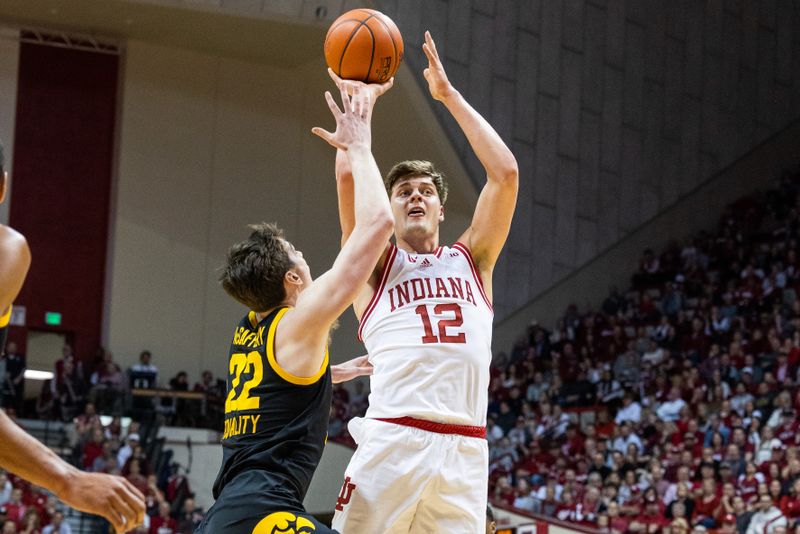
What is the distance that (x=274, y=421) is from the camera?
3633 mm

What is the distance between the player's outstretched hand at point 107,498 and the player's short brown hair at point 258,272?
124cm

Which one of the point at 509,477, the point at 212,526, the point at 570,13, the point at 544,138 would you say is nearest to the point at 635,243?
the point at 544,138

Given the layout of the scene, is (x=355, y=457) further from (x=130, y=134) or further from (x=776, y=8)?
(x=776, y=8)

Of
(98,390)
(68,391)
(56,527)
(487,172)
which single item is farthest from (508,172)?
(68,391)

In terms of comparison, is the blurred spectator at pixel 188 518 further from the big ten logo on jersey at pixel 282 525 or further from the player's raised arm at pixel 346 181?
the big ten logo on jersey at pixel 282 525

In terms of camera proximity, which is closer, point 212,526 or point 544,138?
point 212,526

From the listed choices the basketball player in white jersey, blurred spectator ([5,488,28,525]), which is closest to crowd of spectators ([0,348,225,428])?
blurred spectator ([5,488,28,525])

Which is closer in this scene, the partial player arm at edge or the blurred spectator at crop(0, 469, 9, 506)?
the partial player arm at edge

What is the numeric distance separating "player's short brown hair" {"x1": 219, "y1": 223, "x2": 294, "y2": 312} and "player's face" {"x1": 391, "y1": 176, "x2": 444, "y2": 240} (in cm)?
104

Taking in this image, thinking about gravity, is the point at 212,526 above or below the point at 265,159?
below

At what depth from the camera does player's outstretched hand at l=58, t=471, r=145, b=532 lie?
2621mm

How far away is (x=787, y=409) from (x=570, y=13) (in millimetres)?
10901

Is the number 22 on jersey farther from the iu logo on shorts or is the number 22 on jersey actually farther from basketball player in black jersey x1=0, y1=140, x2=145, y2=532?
basketball player in black jersey x1=0, y1=140, x2=145, y2=532

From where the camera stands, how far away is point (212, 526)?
137 inches
